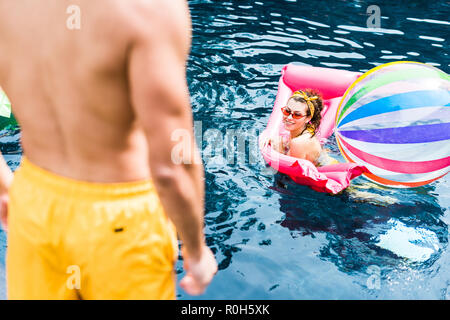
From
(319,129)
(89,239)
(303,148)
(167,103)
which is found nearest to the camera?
(167,103)

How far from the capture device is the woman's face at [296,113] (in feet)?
13.6

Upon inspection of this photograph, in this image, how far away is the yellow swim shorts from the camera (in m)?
1.41

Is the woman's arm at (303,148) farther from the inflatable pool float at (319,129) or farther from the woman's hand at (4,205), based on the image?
the woman's hand at (4,205)

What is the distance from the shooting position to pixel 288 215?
3.67 metres

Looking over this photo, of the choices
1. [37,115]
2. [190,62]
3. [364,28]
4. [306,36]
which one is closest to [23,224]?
[37,115]

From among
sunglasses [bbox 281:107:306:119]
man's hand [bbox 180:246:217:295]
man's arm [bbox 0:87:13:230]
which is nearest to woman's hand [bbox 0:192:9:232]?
man's arm [bbox 0:87:13:230]

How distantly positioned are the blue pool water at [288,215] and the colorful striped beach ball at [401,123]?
1.34 feet

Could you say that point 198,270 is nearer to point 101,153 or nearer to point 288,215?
point 101,153

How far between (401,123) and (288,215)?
3.51 ft

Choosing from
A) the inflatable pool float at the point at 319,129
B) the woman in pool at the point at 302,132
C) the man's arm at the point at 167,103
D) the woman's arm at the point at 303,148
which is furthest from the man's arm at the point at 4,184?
the woman's arm at the point at 303,148

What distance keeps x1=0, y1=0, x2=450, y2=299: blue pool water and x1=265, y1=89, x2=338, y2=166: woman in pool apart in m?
0.26

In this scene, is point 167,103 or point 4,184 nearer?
point 167,103

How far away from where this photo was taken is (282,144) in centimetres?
418

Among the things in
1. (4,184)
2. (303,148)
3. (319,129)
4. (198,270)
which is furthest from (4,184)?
(319,129)
